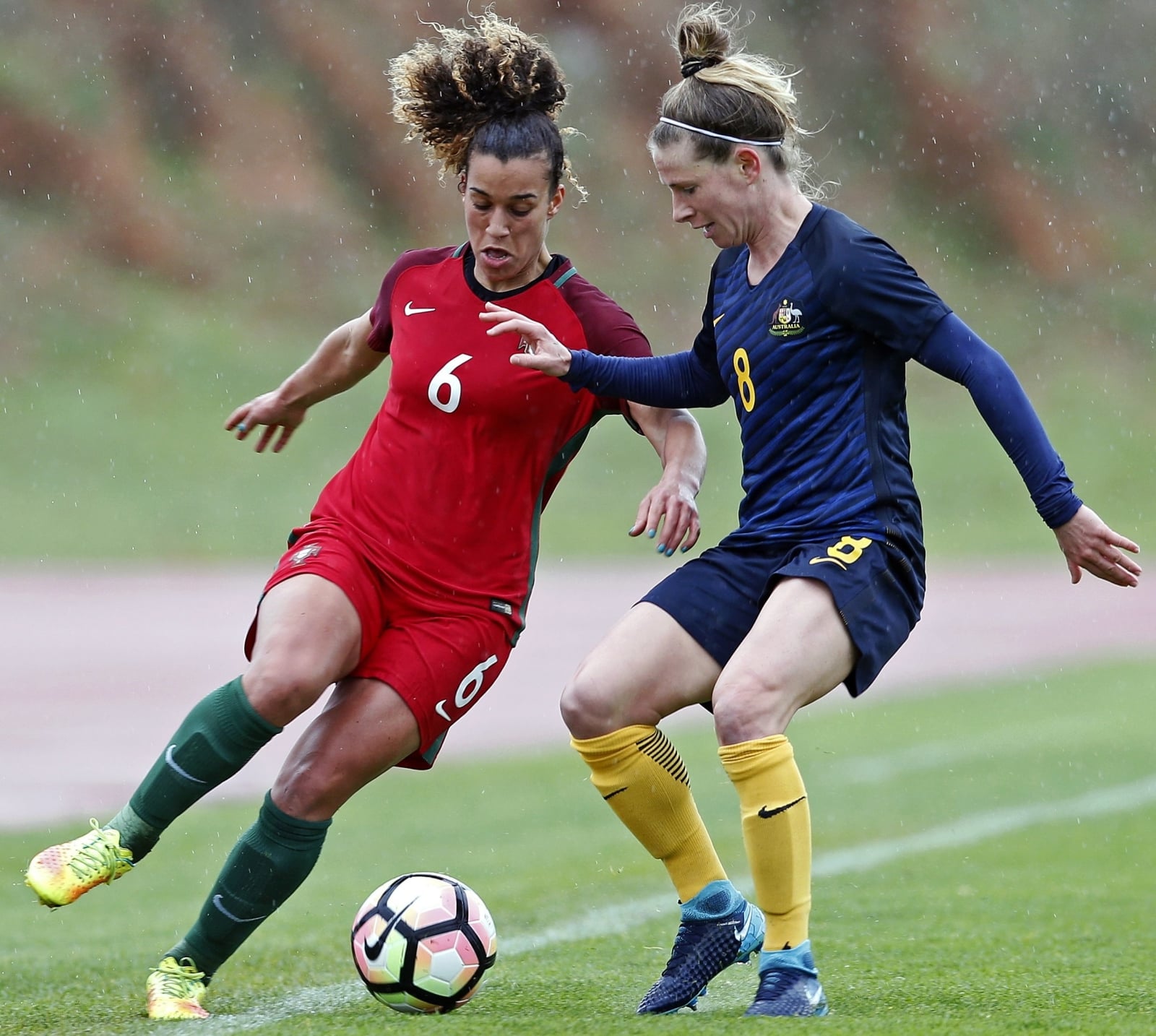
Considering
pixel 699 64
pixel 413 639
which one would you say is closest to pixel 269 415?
pixel 413 639

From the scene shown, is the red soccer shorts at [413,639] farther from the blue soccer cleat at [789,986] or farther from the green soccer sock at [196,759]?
the blue soccer cleat at [789,986]

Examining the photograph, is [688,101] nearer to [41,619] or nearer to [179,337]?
[41,619]

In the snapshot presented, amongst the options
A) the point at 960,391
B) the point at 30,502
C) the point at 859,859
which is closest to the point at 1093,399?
the point at 960,391

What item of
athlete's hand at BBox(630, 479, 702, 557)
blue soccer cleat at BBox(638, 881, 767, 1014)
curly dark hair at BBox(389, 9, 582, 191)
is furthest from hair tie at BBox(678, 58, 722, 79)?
blue soccer cleat at BBox(638, 881, 767, 1014)

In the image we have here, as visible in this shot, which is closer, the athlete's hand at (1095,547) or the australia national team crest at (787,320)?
the athlete's hand at (1095,547)

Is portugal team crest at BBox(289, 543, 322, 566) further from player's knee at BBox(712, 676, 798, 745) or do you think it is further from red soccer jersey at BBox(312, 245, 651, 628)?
player's knee at BBox(712, 676, 798, 745)

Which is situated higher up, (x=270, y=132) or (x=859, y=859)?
(x=270, y=132)

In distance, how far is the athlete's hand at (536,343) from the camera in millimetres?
4664

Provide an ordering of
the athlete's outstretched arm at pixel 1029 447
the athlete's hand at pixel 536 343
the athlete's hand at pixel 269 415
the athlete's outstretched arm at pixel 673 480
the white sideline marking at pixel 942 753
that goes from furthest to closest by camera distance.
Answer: the white sideline marking at pixel 942 753, the athlete's hand at pixel 269 415, the athlete's outstretched arm at pixel 673 480, the athlete's hand at pixel 536 343, the athlete's outstretched arm at pixel 1029 447

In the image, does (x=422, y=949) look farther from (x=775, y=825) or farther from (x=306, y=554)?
(x=306, y=554)

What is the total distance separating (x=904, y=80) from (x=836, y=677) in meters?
34.9

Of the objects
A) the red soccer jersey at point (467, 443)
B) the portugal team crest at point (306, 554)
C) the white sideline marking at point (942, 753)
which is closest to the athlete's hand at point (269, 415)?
the red soccer jersey at point (467, 443)

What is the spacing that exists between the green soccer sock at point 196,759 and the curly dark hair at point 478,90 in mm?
1698

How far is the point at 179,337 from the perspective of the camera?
26.5 m
